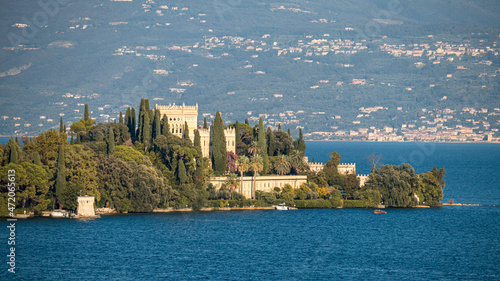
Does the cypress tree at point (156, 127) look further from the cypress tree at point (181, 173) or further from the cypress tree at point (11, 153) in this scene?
the cypress tree at point (11, 153)

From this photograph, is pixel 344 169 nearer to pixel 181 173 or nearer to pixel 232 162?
pixel 232 162

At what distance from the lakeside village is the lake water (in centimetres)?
249

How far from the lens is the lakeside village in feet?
300

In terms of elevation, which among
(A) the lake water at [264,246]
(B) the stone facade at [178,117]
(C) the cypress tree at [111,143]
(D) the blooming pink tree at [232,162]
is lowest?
(A) the lake water at [264,246]

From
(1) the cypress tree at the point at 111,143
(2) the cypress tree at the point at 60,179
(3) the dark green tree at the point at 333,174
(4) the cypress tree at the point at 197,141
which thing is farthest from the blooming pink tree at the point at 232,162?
(2) the cypress tree at the point at 60,179

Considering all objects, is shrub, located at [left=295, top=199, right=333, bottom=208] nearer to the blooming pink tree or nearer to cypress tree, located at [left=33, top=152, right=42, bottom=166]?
the blooming pink tree

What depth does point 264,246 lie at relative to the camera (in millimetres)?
83438

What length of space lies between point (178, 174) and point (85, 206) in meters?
12.7

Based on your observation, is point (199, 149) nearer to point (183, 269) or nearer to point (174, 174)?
point (174, 174)

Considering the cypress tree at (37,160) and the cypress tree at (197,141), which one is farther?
the cypress tree at (197,141)

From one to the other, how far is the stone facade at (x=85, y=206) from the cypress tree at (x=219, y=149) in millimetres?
21451

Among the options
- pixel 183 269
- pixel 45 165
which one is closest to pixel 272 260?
pixel 183 269

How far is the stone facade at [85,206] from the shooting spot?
300ft

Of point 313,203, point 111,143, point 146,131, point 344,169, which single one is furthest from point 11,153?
point 344,169
